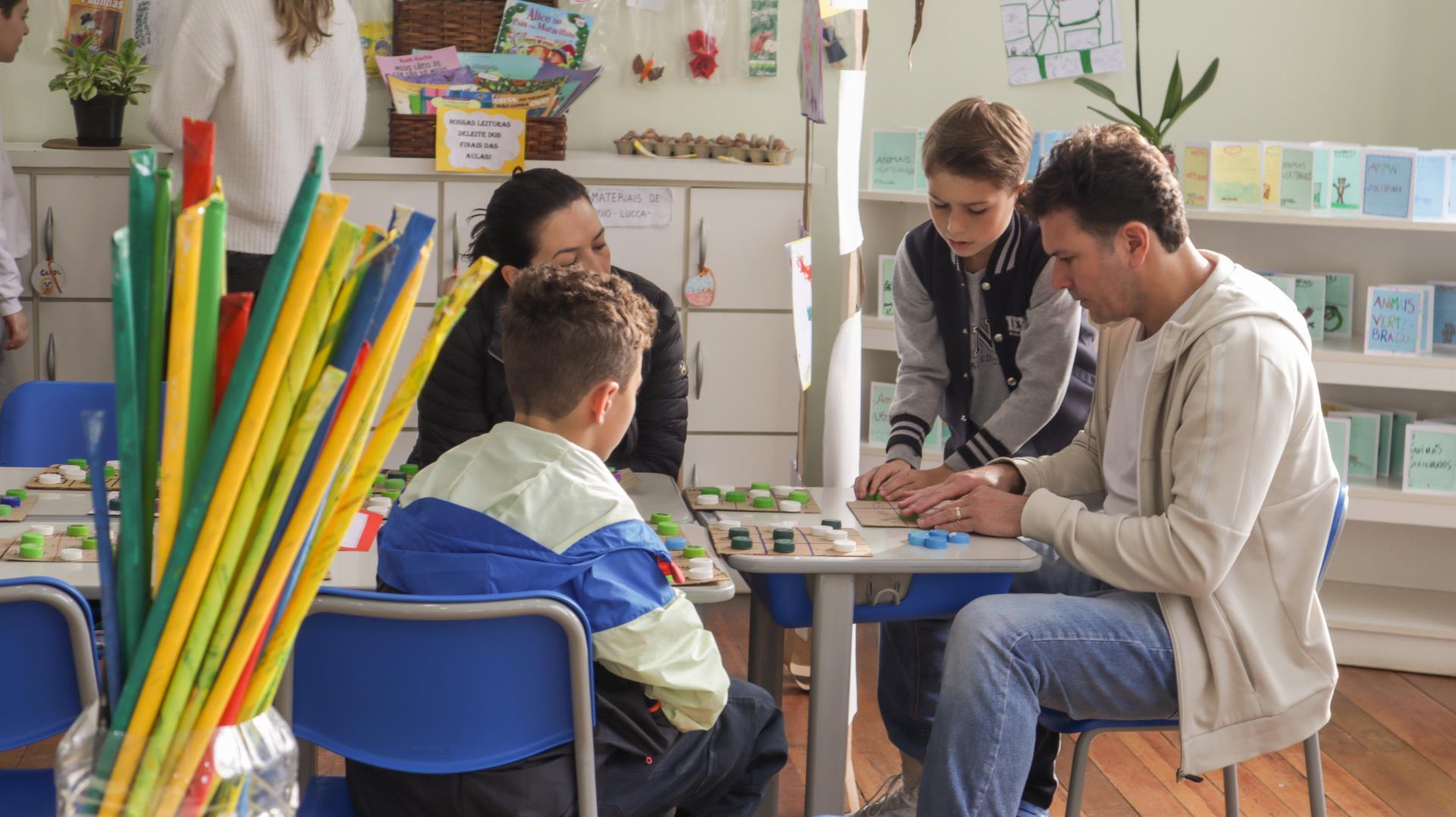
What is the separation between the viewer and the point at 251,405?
640 mm

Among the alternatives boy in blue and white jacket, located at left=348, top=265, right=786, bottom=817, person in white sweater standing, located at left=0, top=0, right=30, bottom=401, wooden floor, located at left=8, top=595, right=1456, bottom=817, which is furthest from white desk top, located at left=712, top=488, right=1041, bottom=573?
person in white sweater standing, located at left=0, top=0, right=30, bottom=401

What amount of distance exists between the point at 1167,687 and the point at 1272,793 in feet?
3.68

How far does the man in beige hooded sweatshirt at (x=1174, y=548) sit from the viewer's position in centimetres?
193

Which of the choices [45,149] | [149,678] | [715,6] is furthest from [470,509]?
[715,6]

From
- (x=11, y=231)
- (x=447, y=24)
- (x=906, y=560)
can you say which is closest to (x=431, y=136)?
(x=447, y=24)

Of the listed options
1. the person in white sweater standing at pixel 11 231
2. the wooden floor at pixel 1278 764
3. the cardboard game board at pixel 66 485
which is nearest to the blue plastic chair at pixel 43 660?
the cardboard game board at pixel 66 485

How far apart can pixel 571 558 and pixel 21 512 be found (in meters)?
0.97

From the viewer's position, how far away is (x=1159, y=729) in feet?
6.88

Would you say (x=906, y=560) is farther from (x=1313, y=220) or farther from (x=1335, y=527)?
(x=1313, y=220)

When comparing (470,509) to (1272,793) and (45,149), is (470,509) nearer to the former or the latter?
(1272,793)

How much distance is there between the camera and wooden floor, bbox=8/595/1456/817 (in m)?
2.88

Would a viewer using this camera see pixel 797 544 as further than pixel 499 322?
No

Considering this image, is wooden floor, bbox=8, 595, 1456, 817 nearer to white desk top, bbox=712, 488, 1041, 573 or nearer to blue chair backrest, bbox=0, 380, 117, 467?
blue chair backrest, bbox=0, 380, 117, 467

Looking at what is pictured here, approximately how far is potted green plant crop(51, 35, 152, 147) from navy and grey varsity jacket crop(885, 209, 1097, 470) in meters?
2.35
